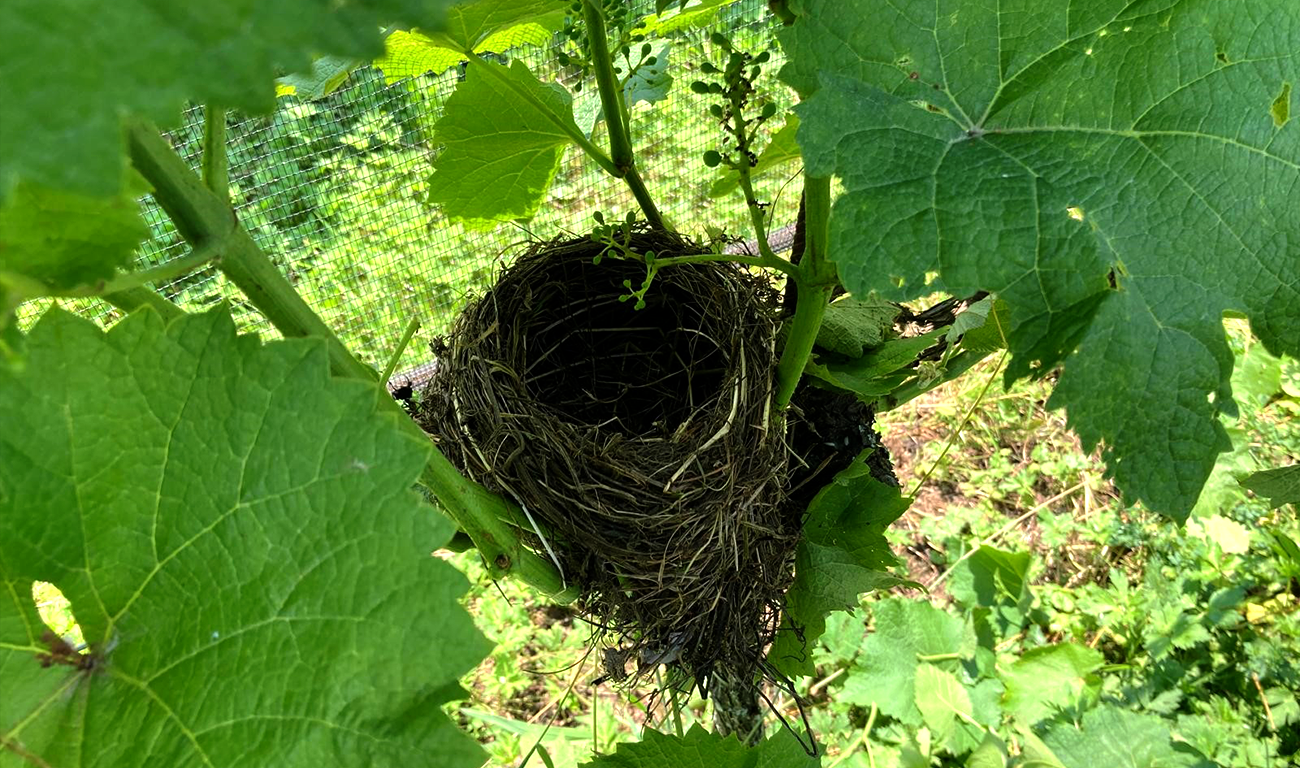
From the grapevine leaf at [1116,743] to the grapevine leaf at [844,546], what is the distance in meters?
1.00

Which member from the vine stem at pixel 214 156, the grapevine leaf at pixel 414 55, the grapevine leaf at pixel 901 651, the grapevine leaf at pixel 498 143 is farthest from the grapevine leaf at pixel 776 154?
the grapevine leaf at pixel 901 651

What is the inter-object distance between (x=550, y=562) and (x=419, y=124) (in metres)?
2.24

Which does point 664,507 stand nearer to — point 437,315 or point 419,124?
point 437,315

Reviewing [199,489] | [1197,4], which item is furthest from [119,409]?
[1197,4]

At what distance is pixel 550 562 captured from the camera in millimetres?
923

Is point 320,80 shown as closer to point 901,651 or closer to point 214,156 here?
point 214,156

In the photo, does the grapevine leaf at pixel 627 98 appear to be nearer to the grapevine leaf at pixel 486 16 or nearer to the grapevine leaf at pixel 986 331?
the grapevine leaf at pixel 486 16

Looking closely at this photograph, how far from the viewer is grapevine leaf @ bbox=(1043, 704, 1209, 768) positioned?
1.68 m

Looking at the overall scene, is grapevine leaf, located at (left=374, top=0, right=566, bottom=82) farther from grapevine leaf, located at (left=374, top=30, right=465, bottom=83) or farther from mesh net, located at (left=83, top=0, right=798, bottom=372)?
mesh net, located at (left=83, top=0, right=798, bottom=372)

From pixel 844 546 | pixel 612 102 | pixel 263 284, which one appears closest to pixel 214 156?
pixel 263 284

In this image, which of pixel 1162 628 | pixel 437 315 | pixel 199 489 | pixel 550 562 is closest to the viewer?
pixel 199 489

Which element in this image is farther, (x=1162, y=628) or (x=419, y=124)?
(x=419, y=124)

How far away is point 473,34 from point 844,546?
2.32ft

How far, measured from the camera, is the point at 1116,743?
1707 millimetres
